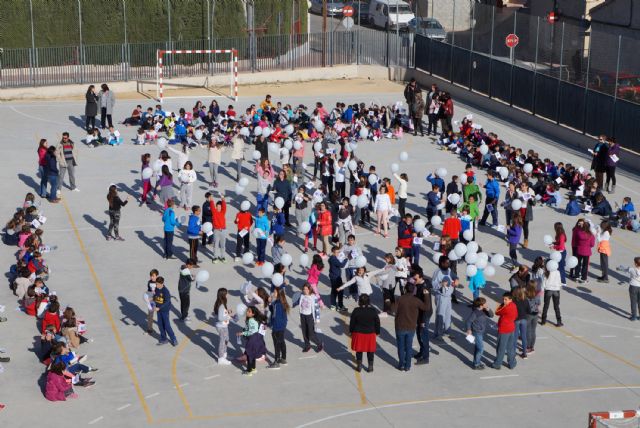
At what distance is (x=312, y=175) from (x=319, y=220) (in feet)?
24.1

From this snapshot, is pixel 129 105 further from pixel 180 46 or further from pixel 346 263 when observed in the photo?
pixel 346 263

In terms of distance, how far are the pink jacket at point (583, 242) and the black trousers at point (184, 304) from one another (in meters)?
9.11

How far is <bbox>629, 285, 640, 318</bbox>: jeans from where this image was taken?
23500 mm

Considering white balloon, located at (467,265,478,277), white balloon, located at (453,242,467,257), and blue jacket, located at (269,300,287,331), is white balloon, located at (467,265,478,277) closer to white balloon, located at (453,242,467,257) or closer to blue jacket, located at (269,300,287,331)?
white balloon, located at (453,242,467,257)

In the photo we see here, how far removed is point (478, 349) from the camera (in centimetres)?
2111

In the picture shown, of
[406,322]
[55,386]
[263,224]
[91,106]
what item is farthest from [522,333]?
[91,106]

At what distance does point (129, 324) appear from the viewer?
75.5 feet

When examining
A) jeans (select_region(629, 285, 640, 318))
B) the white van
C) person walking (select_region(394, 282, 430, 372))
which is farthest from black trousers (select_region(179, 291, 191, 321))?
the white van

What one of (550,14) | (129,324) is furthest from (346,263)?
(550,14)

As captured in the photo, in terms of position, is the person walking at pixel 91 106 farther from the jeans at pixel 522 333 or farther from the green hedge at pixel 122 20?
the jeans at pixel 522 333

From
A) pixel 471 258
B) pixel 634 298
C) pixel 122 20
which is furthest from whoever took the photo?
pixel 122 20

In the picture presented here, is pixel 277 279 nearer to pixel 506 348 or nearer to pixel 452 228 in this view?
pixel 506 348

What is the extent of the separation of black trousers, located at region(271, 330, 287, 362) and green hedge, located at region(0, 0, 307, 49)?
100ft

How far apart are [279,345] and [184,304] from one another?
294 centimetres
